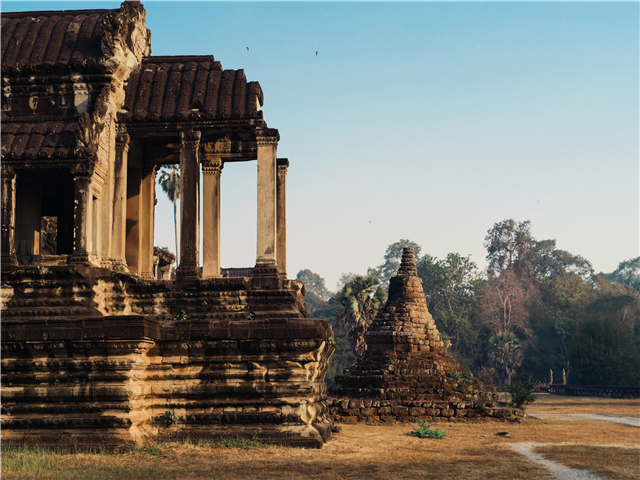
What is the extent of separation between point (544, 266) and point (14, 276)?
8337 centimetres


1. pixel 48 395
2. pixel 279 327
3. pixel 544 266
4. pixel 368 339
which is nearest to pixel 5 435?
pixel 48 395

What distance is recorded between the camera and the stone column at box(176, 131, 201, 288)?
482 inches

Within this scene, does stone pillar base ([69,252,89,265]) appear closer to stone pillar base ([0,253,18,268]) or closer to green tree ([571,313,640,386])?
stone pillar base ([0,253,18,268])

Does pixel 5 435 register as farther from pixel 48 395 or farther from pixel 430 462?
pixel 430 462

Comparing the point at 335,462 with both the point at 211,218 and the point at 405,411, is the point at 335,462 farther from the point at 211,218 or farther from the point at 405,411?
the point at 405,411

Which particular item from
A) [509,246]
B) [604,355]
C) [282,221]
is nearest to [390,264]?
[509,246]

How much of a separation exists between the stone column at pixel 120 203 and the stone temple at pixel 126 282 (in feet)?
0.08

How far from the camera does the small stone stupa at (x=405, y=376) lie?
69.6 ft

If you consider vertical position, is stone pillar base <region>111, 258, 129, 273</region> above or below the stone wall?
above

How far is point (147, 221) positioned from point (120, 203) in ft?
7.47

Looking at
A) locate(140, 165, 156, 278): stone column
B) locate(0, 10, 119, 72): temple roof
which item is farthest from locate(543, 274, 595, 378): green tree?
locate(0, 10, 119, 72): temple roof

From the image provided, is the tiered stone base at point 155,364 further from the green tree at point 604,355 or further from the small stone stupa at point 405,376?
the green tree at point 604,355

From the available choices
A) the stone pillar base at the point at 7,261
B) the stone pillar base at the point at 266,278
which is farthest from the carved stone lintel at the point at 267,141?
the stone pillar base at the point at 7,261

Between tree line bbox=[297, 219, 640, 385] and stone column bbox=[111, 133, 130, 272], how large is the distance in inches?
1145
